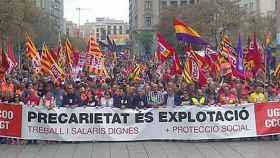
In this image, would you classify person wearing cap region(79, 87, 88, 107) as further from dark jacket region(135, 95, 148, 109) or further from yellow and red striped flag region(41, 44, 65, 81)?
yellow and red striped flag region(41, 44, 65, 81)

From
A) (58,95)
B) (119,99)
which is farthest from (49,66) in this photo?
(119,99)

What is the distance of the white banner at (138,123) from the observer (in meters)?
17.3

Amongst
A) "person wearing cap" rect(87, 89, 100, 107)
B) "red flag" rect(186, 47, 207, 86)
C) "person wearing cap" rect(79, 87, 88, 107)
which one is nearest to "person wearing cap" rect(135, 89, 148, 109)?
"person wearing cap" rect(87, 89, 100, 107)

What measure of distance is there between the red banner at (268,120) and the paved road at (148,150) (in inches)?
13.5

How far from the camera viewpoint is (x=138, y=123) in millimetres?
17438

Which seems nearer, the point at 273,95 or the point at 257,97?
the point at 257,97

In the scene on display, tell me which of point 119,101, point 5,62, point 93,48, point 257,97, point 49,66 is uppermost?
point 93,48

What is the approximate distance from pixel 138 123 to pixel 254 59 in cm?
748

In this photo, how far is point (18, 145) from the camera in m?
17.2

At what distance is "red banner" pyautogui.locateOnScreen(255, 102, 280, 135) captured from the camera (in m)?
17.5

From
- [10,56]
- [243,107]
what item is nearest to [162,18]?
[10,56]

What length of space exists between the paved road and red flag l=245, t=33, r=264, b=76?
637 centimetres

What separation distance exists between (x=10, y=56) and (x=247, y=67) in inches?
366

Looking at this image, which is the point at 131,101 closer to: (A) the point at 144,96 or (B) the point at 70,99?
(A) the point at 144,96
